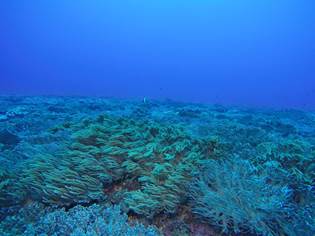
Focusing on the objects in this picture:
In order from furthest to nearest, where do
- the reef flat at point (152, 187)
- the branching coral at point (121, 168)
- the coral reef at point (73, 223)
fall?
the branching coral at point (121, 168)
the reef flat at point (152, 187)
the coral reef at point (73, 223)

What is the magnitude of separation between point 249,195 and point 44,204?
2761mm

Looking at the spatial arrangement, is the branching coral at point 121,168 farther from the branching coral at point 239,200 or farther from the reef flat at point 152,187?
the branching coral at point 239,200

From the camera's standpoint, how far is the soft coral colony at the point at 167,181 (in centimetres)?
409

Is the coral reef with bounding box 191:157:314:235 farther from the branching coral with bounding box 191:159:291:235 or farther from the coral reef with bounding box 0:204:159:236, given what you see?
the coral reef with bounding box 0:204:159:236

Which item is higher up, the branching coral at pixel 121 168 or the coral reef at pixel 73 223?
the branching coral at pixel 121 168

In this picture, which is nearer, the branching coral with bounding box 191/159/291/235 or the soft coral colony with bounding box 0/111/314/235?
the branching coral with bounding box 191/159/291/235

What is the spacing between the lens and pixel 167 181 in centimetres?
466

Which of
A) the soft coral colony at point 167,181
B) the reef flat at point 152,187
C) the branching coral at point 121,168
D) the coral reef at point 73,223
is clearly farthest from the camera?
the branching coral at point 121,168

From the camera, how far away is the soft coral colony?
409 centimetres

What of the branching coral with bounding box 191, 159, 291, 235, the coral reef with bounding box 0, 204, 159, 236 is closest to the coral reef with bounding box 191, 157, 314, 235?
the branching coral with bounding box 191, 159, 291, 235

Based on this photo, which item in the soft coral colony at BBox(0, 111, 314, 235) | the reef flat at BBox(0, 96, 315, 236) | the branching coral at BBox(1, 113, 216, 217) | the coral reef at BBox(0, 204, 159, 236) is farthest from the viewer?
the branching coral at BBox(1, 113, 216, 217)

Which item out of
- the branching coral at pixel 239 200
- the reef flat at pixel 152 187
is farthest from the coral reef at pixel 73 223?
the branching coral at pixel 239 200

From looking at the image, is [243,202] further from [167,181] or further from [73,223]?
[73,223]

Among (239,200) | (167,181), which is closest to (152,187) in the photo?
(167,181)
